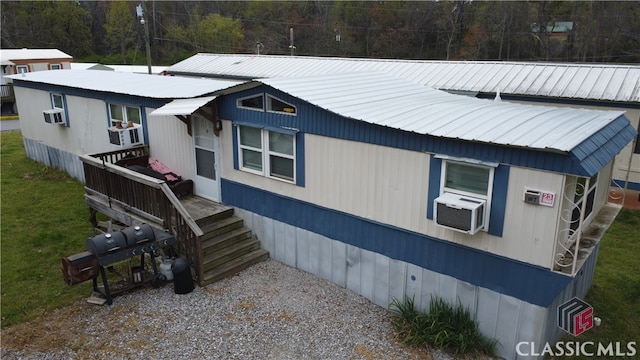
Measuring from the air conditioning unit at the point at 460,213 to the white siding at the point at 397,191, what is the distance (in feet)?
1.17

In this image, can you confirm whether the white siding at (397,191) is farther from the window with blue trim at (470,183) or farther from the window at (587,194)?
the window at (587,194)

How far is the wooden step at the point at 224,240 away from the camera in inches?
341

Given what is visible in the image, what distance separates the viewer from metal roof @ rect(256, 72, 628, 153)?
5.88 metres

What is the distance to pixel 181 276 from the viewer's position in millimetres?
7832

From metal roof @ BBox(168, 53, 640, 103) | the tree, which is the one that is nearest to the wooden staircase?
metal roof @ BBox(168, 53, 640, 103)

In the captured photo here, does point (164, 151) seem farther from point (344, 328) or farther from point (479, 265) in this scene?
point (479, 265)

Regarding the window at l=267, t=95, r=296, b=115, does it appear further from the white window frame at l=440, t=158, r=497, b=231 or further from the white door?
the white window frame at l=440, t=158, r=497, b=231

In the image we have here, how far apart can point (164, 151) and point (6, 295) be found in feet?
14.6

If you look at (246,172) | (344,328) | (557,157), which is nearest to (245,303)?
(344,328)

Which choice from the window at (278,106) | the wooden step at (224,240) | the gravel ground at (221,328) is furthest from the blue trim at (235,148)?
the gravel ground at (221,328)

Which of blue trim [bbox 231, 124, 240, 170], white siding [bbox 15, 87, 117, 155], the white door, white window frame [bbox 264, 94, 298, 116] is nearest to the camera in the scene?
white window frame [bbox 264, 94, 298, 116]

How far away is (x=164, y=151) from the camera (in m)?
11.0

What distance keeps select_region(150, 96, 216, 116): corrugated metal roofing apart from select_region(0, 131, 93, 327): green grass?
10.9ft

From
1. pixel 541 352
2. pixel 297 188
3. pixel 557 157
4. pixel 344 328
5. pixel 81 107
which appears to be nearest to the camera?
pixel 557 157
